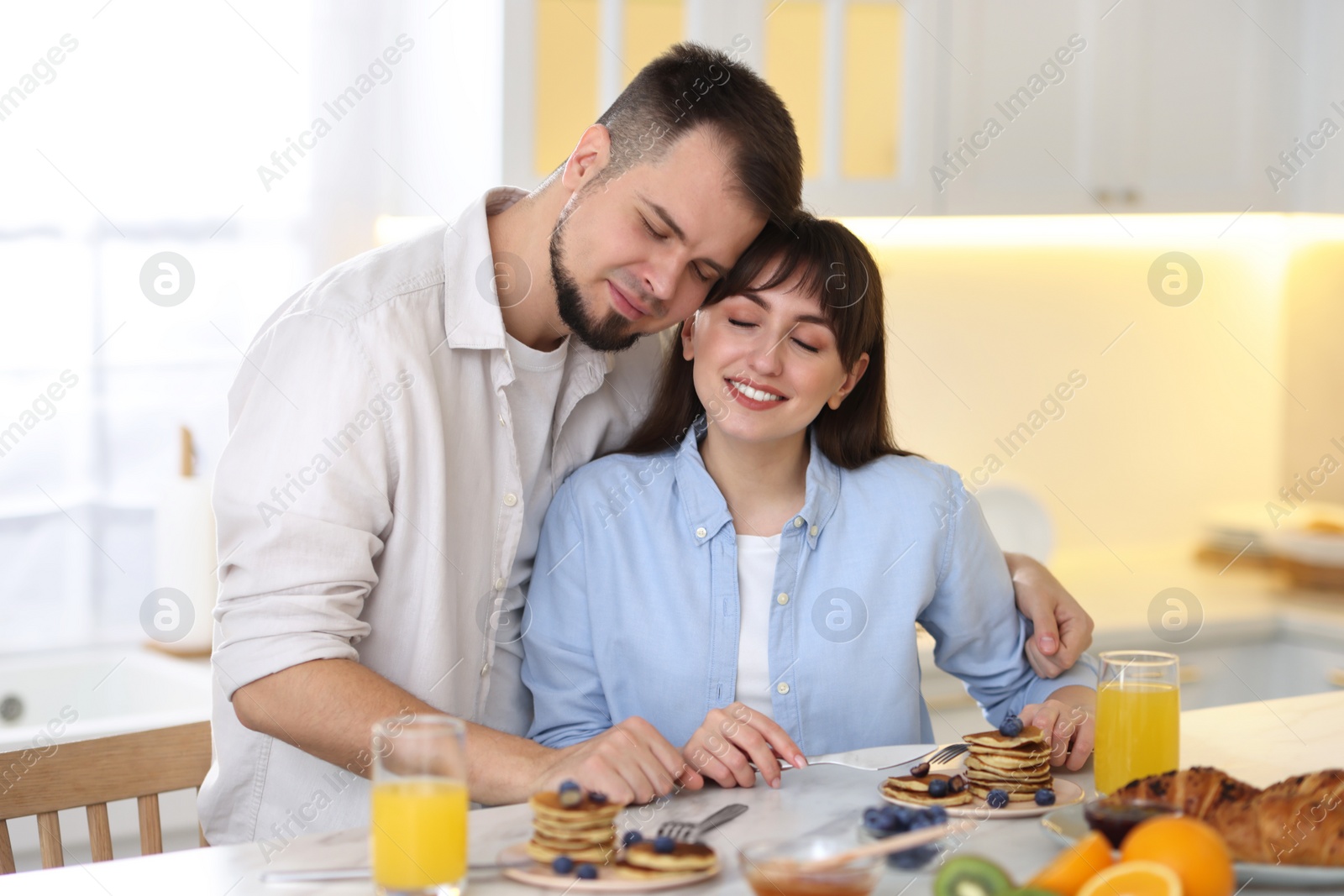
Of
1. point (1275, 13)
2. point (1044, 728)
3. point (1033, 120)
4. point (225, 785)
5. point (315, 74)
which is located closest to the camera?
point (1044, 728)

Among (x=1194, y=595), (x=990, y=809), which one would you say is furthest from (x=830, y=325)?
(x=1194, y=595)

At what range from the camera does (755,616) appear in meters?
1.68

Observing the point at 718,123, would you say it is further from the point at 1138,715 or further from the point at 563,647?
the point at 1138,715

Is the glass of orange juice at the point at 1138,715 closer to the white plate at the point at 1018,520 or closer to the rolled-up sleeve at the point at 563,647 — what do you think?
the rolled-up sleeve at the point at 563,647

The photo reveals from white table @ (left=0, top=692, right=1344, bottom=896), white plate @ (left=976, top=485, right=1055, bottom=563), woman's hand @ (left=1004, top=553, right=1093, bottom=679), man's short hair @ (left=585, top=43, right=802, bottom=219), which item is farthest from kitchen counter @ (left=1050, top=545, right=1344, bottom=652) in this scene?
man's short hair @ (left=585, top=43, right=802, bottom=219)

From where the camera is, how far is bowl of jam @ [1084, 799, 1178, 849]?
1039mm

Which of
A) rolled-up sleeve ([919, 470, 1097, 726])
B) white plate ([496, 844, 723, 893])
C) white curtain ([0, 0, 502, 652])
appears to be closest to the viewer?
white plate ([496, 844, 723, 893])

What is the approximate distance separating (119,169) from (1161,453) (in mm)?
2853

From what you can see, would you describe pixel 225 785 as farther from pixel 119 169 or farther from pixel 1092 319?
pixel 1092 319

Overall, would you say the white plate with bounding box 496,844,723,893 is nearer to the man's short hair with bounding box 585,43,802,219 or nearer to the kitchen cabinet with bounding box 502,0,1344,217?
the man's short hair with bounding box 585,43,802,219

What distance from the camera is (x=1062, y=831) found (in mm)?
1131

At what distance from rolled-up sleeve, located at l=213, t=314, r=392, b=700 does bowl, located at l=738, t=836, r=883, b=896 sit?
2.18 feet

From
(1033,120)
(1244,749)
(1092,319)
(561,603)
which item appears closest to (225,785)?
(561,603)

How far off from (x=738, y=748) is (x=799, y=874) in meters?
0.41
